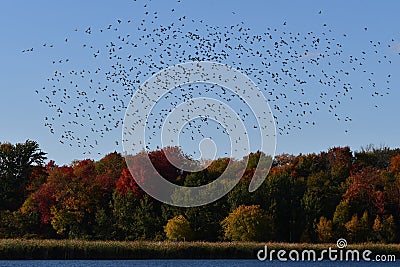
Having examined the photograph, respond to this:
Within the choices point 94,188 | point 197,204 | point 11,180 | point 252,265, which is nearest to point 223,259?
point 252,265

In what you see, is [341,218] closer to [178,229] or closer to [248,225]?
[248,225]

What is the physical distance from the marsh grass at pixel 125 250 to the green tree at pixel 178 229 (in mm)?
11545

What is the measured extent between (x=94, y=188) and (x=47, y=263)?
79.7 feet

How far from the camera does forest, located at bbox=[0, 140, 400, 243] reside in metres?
53.5

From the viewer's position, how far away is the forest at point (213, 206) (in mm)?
53469

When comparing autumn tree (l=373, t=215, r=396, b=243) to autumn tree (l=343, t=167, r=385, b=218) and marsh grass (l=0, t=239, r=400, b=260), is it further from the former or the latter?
marsh grass (l=0, t=239, r=400, b=260)

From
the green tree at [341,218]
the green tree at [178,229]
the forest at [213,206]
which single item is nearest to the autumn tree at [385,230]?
the forest at [213,206]

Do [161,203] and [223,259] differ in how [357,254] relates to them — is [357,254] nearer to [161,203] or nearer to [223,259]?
[223,259]

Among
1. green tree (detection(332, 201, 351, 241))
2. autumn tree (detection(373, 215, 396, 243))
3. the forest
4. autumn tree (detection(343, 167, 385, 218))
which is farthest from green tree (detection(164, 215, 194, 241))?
autumn tree (detection(373, 215, 396, 243))

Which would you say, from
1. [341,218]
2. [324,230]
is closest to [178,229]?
[324,230]

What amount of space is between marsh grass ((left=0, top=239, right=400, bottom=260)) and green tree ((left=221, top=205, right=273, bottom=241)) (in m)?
9.02

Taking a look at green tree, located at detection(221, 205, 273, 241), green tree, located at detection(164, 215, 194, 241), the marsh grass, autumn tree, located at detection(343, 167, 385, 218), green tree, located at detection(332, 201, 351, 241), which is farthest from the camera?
autumn tree, located at detection(343, 167, 385, 218)

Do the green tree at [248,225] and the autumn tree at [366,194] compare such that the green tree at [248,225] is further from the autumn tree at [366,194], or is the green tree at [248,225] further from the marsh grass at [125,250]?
the marsh grass at [125,250]

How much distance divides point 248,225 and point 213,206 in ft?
16.7
